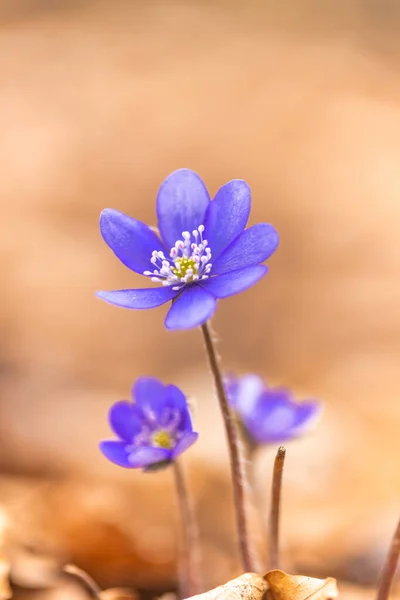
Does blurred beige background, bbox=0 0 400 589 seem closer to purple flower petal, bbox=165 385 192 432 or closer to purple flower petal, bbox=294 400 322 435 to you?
purple flower petal, bbox=294 400 322 435

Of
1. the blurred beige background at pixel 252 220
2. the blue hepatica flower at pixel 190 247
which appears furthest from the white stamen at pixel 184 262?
the blurred beige background at pixel 252 220

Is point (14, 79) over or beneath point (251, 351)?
over

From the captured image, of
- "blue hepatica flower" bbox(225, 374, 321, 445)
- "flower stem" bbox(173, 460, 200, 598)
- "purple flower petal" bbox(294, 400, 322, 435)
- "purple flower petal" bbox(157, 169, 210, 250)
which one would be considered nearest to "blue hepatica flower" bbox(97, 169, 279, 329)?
"purple flower petal" bbox(157, 169, 210, 250)

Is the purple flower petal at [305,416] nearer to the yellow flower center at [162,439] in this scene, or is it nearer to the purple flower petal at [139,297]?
the yellow flower center at [162,439]

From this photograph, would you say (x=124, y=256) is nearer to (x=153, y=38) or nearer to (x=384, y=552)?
(x=384, y=552)

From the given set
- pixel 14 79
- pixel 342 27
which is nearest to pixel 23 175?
pixel 14 79
